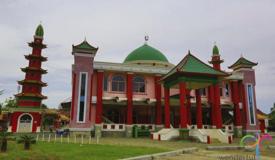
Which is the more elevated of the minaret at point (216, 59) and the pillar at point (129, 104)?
the minaret at point (216, 59)

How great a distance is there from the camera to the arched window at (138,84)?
2988cm

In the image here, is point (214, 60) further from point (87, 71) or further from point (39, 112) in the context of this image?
point (39, 112)

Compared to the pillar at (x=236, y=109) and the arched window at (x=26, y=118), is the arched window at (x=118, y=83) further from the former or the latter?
the pillar at (x=236, y=109)

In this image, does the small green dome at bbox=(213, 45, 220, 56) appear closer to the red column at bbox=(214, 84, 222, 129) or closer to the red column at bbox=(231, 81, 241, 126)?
the red column at bbox=(231, 81, 241, 126)

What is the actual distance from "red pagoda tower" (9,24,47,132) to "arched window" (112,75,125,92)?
359 inches

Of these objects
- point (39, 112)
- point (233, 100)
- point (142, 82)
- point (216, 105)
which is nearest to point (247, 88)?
point (233, 100)

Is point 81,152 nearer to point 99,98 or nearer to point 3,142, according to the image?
point 3,142

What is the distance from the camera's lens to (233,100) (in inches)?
1268

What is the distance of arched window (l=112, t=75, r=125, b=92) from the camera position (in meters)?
29.2

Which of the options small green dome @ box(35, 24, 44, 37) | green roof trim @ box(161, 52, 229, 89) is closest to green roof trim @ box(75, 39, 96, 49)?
small green dome @ box(35, 24, 44, 37)

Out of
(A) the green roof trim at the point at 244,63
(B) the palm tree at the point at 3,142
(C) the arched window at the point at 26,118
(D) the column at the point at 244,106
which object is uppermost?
(A) the green roof trim at the point at 244,63

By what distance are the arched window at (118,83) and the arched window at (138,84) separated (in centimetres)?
149

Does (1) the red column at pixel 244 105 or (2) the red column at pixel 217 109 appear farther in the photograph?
(1) the red column at pixel 244 105

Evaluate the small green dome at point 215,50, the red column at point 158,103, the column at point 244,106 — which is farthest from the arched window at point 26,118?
the column at point 244,106
